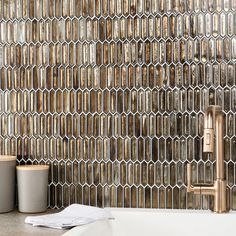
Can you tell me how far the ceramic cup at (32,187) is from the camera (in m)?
1.80

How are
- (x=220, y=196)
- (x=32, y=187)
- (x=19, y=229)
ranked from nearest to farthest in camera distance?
(x=19, y=229) < (x=220, y=196) < (x=32, y=187)

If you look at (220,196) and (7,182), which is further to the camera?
(7,182)

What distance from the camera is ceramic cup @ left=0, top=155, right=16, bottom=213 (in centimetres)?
180

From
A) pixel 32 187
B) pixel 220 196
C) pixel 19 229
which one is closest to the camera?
pixel 19 229

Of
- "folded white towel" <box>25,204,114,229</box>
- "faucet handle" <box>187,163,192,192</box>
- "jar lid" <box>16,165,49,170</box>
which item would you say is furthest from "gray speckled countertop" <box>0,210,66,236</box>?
"faucet handle" <box>187,163,192,192</box>

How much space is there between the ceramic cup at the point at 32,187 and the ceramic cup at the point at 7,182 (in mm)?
32

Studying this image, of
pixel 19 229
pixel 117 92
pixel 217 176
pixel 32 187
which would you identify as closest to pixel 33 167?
pixel 32 187

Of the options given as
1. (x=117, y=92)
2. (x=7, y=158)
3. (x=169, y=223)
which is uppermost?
(x=117, y=92)

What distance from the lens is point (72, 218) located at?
1618 millimetres

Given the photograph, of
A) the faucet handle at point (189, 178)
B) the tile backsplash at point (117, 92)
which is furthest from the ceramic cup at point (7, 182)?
the faucet handle at point (189, 178)

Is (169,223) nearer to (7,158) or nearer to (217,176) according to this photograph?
(217,176)

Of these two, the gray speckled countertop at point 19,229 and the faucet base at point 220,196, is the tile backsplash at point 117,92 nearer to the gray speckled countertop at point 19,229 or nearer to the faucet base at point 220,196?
the faucet base at point 220,196

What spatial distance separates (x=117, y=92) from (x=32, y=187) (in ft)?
1.50

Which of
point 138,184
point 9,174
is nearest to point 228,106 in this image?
point 138,184
